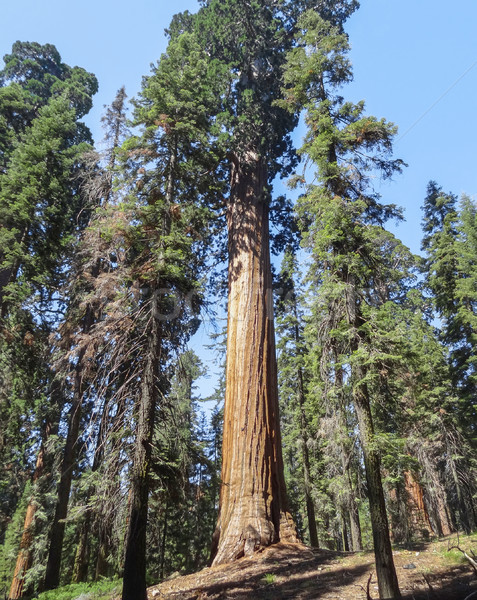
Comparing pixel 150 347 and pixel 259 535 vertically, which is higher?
pixel 150 347

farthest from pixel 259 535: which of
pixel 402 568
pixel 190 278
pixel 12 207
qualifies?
pixel 12 207

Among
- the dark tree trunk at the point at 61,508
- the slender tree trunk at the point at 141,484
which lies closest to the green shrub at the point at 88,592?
the dark tree trunk at the point at 61,508

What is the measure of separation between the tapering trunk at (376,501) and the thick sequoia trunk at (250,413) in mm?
2027

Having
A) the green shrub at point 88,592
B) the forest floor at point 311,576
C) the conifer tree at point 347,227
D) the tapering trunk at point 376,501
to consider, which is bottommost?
the green shrub at point 88,592

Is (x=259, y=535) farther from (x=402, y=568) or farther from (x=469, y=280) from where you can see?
(x=469, y=280)

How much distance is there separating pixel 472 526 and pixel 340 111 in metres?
16.5

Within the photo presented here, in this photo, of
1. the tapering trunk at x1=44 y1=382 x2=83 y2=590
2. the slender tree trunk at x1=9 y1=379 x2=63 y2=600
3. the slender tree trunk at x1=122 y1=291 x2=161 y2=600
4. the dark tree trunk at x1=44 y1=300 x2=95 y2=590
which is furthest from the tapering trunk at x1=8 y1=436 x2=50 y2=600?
the slender tree trunk at x1=122 y1=291 x2=161 y2=600

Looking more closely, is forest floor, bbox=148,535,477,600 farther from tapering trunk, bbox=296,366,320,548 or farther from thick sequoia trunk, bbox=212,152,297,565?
tapering trunk, bbox=296,366,320,548

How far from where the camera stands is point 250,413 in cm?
720

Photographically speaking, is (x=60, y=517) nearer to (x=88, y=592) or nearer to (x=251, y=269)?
(x=88, y=592)

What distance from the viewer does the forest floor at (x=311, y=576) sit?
4.55 meters

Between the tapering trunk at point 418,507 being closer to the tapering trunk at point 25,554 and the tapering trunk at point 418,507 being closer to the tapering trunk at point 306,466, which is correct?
the tapering trunk at point 306,466

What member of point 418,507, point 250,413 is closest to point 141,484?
point 250,413

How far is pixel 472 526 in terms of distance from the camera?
48.3 ft
